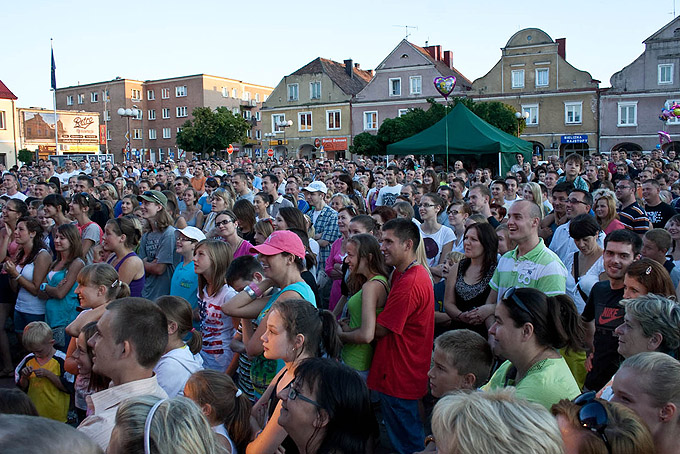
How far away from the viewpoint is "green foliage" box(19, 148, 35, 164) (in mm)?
43375

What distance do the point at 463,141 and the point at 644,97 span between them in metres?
26.1

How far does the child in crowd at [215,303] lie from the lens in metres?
4.16

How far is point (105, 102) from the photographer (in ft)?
205

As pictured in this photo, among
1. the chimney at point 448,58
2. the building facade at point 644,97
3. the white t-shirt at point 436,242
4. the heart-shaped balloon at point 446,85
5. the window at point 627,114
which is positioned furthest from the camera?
the chimney at point 448,58

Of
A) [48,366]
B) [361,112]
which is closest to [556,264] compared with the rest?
[48,366]

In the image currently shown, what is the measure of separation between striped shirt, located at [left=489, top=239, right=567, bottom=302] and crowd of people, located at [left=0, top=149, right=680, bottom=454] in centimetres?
1

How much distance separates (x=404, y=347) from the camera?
3789 millimetres

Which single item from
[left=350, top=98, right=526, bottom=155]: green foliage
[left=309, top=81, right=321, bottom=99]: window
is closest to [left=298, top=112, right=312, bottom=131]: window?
[left=309, top=81, right=321, bottom=99]: window

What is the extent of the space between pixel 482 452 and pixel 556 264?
2576 mm

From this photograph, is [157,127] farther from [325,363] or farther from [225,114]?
[325,363]

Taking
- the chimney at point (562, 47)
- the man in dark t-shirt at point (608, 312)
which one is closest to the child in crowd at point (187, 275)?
the man in dark t-shirt at point (608, 312)

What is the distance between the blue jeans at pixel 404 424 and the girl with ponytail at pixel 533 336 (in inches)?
45.9

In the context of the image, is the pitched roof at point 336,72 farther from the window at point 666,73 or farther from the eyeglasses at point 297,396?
the eyeglasses at point 297,396

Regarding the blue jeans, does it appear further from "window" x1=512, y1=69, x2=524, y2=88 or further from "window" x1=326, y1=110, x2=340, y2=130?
"window" x1=326, y1=110, x2=340, y2=130
